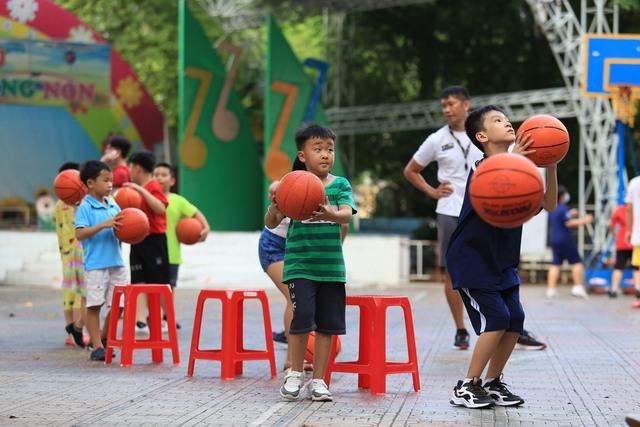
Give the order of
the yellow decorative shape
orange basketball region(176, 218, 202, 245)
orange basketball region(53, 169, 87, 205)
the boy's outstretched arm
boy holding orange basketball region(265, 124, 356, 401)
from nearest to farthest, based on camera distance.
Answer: the boy's outstretched arm, boy holding orange basketball region(265, 124, 356, 401), orange basketball region(53, 169, 87, 205), orange basketball region(176, 218, 202, 245), the yellow decorative shape

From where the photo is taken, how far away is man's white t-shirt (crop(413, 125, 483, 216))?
10.9 meters

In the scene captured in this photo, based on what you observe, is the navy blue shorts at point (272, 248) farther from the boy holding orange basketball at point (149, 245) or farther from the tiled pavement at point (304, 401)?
the boy holding orange basketball at point (149, 245)

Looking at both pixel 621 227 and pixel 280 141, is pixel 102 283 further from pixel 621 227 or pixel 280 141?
pixel 280 141

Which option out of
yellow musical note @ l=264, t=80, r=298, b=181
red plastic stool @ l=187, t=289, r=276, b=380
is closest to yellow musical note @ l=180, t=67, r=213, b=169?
yellow musical note @ l=264, t=80, r=298, b=181

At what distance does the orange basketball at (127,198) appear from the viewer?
439 inches

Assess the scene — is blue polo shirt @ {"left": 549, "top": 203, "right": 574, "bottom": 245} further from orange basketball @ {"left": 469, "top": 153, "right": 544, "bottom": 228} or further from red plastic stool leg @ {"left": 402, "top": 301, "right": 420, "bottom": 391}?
orange basketball @ {"left": 469, "top": 153, "right": 544, "bottom": 228}

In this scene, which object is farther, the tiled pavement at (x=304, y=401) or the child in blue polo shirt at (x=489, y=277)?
the child in blue polo shirt at (x=489, y=277)

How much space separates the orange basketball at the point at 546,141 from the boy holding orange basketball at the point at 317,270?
124cm

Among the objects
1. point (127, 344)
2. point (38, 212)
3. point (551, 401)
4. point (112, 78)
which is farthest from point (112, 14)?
point (551, 401)

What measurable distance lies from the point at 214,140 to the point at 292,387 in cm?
2292

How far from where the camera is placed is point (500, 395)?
24.8 feet

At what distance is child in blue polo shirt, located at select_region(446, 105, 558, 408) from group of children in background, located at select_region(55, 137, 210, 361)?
141 inches

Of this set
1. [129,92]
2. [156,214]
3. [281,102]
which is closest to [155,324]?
[156,214]

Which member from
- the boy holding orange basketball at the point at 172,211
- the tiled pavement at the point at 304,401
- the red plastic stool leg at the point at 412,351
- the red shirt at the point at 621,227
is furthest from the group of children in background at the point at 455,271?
the red shirt at the point at 621,227
